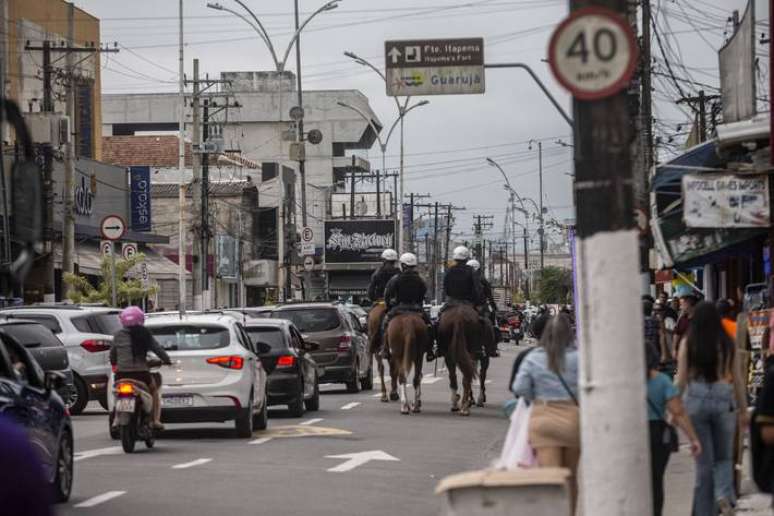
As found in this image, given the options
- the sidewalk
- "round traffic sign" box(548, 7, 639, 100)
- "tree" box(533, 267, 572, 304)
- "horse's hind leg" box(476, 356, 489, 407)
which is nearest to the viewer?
"round traffic sign" box(548, 7, 639, 100)

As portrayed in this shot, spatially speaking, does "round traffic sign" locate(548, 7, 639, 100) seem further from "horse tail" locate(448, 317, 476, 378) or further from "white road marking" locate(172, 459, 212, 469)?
"horse tail" locate(448, 317, 476, 378)

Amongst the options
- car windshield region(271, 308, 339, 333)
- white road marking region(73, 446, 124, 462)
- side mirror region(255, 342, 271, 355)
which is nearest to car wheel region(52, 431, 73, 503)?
white road marking region(73, 446, 124, 462)

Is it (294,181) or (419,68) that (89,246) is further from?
(294,181)

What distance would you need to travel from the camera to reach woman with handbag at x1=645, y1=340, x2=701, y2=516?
11.5 meters

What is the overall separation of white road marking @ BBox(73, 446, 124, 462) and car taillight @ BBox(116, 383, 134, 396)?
0.76m

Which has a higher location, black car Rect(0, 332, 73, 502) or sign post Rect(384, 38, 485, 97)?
sign post Rect(384, 38, 485, 97)

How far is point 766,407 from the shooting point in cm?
835

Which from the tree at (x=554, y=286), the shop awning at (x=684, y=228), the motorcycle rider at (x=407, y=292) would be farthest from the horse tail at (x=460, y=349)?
the tree at (x=554, y=286)

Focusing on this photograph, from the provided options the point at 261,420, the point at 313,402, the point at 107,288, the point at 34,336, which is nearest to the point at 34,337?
the point at 34,336

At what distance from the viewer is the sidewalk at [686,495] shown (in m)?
14.5

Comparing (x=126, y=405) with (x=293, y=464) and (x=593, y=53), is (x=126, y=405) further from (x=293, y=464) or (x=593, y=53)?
(x=593, y=53)

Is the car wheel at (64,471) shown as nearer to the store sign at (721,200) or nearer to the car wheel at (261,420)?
the store sign at (721,200)

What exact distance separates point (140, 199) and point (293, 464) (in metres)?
55.9

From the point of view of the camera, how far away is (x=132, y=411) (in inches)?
793
